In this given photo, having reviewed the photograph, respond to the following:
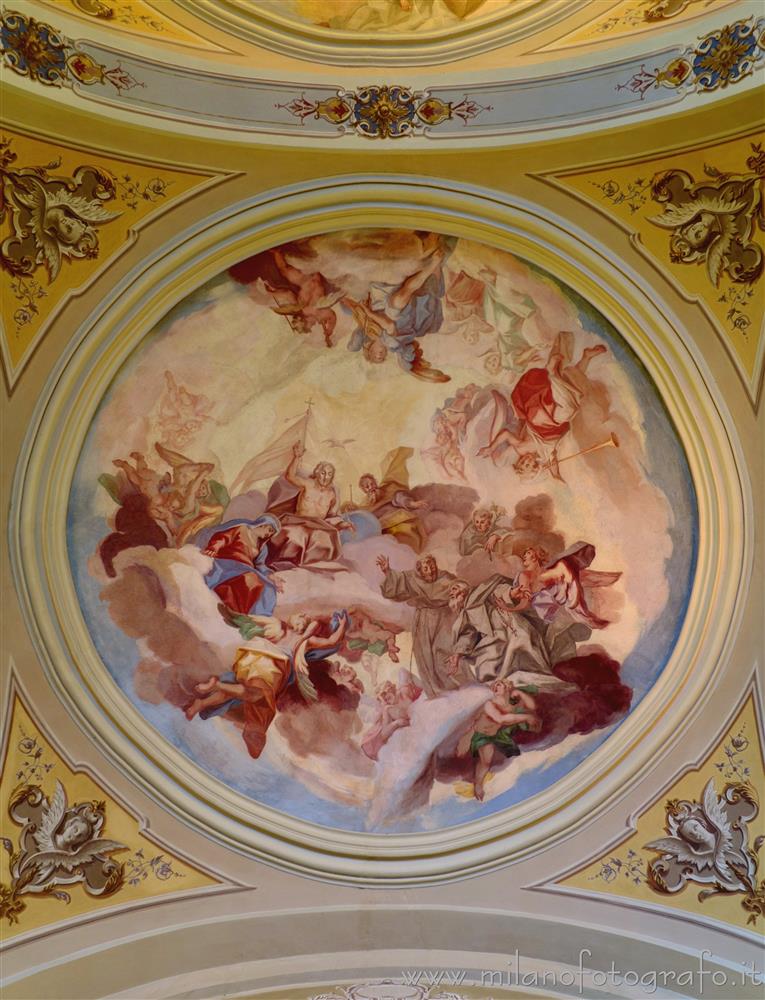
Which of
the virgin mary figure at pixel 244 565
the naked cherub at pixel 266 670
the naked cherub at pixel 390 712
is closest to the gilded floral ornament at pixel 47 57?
the virgin mary figure at pixel 244 565

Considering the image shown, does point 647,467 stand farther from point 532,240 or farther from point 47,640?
point 47,640

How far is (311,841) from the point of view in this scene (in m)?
11.9

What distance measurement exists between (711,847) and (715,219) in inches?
188

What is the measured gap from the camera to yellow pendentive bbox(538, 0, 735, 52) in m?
10.6

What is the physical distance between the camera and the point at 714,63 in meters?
10.5

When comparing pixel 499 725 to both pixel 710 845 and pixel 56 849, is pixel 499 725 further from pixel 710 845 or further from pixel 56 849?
pixel 56 849

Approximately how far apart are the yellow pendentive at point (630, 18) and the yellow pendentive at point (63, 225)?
114 inches

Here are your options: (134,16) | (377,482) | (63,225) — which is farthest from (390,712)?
(134,16)

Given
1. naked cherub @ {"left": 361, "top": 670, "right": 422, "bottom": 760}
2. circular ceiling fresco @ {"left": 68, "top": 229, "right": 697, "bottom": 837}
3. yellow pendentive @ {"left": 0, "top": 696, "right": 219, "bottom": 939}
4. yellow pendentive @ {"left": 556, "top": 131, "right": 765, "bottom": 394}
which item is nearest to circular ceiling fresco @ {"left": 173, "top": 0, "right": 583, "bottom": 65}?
yellow pendentive @ {"left": 556, "top": 131, "right": 765, "bottom": 394}

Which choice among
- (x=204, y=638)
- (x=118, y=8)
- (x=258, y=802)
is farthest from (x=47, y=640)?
(x=118, y=8)

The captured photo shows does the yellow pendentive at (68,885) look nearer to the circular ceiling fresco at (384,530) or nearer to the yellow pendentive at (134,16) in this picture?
the circular ceiling fresco at (384,530)

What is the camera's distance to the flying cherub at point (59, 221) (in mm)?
10871

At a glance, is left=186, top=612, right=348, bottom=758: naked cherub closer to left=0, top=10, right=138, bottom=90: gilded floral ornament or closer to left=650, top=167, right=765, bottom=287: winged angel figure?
left=650, top=167, right=765, bottom=287: winged angel figure

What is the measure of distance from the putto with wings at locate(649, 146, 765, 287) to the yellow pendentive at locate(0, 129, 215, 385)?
3448 millimetres
